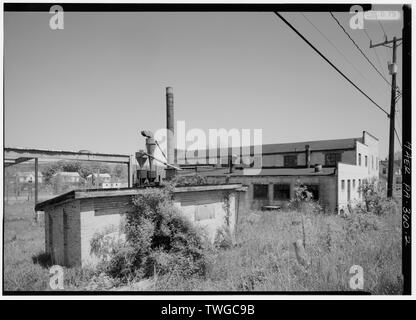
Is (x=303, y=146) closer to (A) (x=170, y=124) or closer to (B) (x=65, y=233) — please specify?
(A) (x=170, y=124)

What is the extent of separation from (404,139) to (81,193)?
22.0ft

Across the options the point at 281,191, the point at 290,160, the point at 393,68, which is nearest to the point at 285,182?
the point at 281,191

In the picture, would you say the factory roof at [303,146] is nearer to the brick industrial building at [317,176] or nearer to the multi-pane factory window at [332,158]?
the brick industrial building at [317,176]

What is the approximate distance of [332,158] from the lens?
22797 mm

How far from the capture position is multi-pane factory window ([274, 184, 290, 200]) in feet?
54.1

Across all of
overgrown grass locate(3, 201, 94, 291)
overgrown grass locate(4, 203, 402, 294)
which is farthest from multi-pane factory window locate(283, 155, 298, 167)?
overgrown grass locate(3, 201, 94, 291)

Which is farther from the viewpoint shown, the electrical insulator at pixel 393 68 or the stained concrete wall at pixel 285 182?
the stained concrete wall at pixel 285 182

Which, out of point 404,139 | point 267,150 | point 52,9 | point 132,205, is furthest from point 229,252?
point 267,150

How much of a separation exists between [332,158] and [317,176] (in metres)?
8.72

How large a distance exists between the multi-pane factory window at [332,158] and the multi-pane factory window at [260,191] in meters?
9.73

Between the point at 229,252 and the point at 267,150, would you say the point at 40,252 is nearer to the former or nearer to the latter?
the point at 229,252

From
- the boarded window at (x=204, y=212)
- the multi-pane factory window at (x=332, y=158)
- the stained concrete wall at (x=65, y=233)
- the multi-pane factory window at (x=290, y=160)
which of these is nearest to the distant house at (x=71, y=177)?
the multi-pane factory window at (x=290, y=160)

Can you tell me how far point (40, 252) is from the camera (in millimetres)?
7188

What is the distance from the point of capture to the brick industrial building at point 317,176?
15.4 meters
